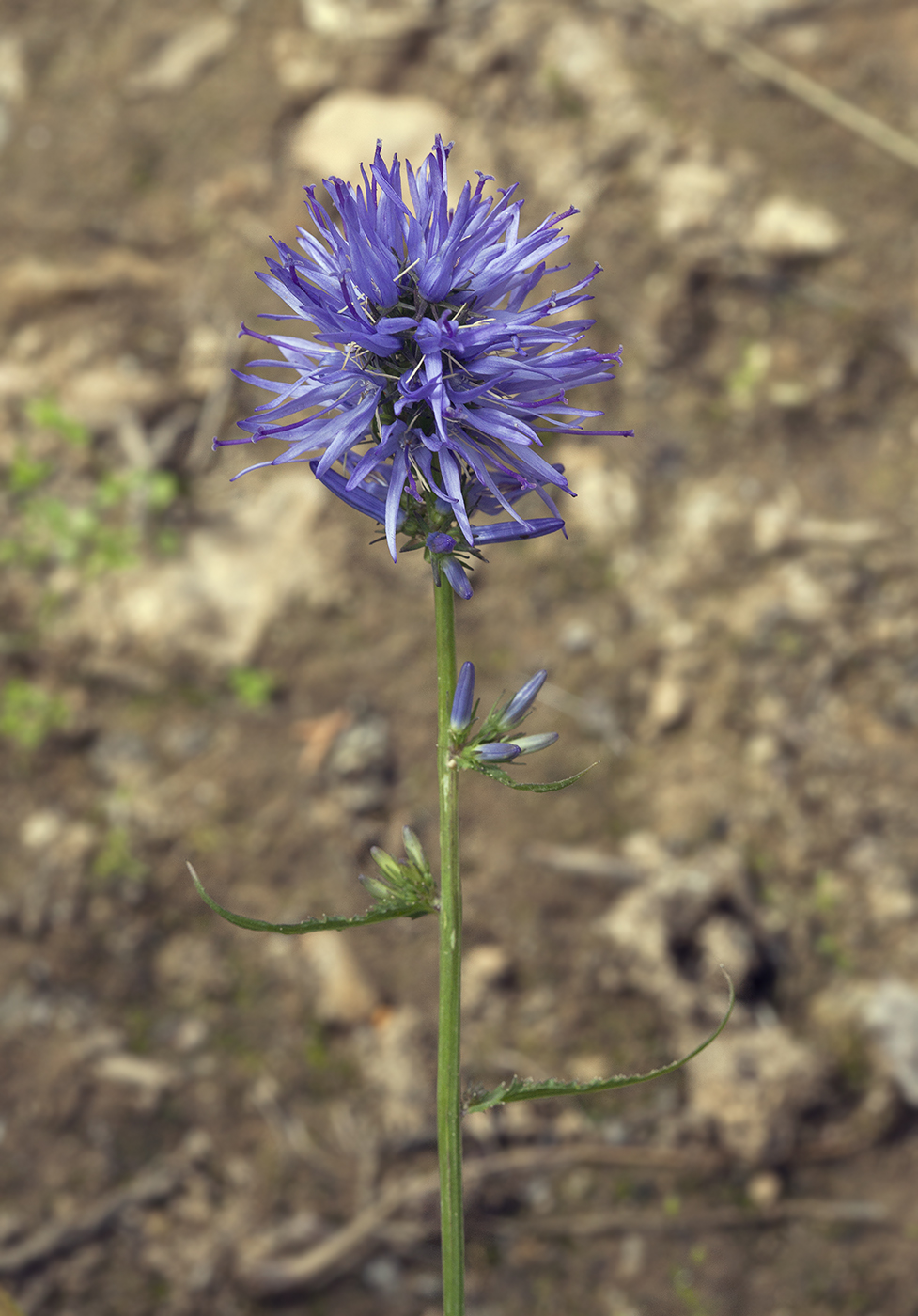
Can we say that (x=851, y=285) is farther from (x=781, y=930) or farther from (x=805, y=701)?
(x=781, y=930)

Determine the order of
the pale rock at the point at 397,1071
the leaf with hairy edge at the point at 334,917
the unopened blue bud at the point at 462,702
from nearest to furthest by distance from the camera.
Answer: the leaf with hairy edge at the point at 334,917 → the unopened blue bud at the point at 462,702 → the pale rock at the point at 397,1071

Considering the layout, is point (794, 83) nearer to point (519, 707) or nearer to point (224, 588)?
point (224, 588)

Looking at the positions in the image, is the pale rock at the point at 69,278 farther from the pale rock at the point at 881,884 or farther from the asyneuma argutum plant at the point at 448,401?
the pale rock at the point at 881,884

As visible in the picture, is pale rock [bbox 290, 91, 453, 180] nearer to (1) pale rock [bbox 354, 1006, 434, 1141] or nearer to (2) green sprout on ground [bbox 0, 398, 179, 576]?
(2) green sprout on ground [bbox 0, 398, 179, 576]

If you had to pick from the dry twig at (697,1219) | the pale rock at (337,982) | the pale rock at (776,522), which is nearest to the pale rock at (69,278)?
the pale rock at (776,522)

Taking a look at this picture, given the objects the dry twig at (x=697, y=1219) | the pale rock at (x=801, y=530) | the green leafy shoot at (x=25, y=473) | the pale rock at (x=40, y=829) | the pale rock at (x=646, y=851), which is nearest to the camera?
the dry twig at (x=697, y=1219)

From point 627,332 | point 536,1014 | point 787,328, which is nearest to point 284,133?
point 627,332

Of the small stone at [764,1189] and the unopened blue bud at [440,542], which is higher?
the unopened blue bud at [440,542]
